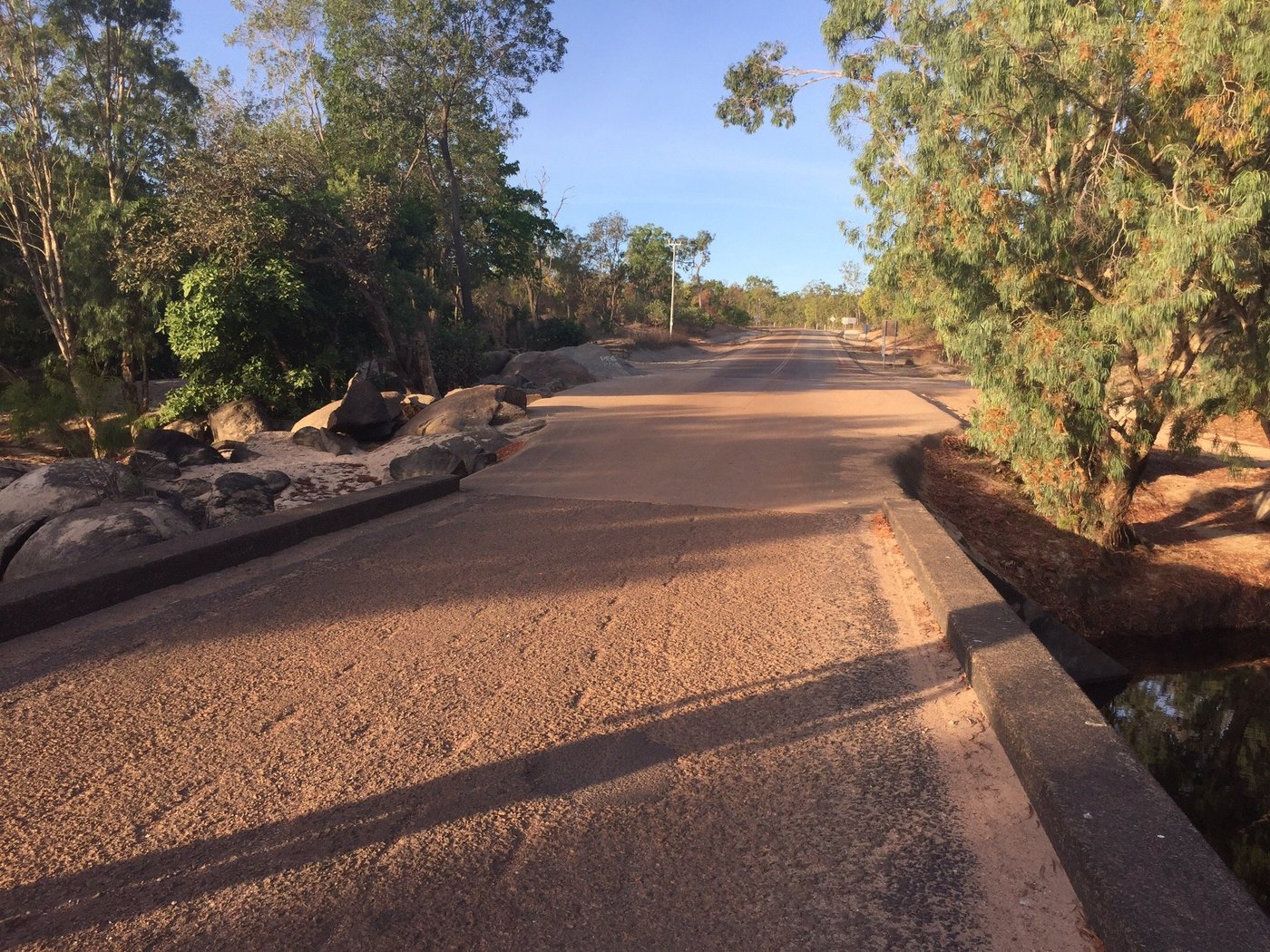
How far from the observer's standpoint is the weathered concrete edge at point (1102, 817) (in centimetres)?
232

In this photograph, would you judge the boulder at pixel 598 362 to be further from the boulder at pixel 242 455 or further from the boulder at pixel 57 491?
Result: the boulder at pixel 57 491

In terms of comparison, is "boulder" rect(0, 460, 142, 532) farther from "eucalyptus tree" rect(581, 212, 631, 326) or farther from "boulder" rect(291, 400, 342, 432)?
"eucalyptus tree" rect(581, 212, 631, 326)

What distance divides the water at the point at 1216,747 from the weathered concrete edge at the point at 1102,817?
207 cm

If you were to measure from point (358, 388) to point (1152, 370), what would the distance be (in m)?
11.8

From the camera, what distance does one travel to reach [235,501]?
8.66m

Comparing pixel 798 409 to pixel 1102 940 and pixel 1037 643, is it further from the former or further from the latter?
pixel 1102 940

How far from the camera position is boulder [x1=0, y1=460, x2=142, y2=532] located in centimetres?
802

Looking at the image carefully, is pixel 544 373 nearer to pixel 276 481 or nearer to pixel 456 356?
pixel 456 356

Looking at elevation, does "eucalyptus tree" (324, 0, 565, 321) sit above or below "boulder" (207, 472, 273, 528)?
above

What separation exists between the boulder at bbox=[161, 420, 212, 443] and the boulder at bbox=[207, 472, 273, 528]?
9.18m

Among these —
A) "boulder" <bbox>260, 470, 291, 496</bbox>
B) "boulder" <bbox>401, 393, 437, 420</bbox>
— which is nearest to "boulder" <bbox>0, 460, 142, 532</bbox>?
"boulder" <bbox>260, 470, 291, 496</bbox>

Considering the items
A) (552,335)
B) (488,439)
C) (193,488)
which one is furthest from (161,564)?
(552,335)

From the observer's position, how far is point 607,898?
2.64m

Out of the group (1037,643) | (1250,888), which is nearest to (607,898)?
(1037,643)
